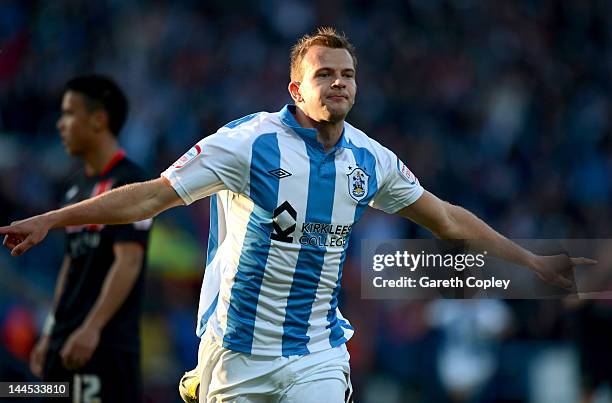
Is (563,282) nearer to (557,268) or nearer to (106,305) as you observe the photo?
(557,268)

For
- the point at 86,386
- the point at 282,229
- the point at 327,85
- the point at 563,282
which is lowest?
the point at 86,386

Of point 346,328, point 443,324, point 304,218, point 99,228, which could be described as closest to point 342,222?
point 304,218

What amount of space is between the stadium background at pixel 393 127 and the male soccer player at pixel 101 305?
217 cm

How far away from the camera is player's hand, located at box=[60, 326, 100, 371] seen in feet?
19.4

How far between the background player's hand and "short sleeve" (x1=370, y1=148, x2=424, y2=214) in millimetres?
1485

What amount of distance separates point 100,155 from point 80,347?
1204 mm

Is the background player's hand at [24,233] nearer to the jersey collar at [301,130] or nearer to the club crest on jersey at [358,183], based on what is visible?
the jersey collar at [301,130]

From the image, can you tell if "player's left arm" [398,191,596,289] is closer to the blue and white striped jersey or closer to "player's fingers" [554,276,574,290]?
"player's fingers" [554,276,574,290]

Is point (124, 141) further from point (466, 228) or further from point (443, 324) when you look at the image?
point (466, 228)

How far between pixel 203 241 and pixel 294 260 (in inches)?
203

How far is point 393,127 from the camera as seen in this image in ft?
36.5

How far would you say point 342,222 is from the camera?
4125 mm

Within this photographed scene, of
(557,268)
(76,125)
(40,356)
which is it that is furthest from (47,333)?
(557,268)
